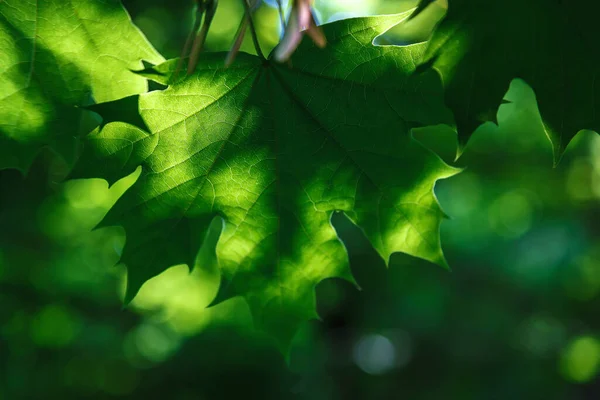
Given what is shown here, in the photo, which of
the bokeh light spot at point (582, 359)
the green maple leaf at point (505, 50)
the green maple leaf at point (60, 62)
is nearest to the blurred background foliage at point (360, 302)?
the bokeh light spot at point (582, 359)

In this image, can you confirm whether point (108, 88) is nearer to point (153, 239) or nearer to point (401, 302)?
point (153, 239)

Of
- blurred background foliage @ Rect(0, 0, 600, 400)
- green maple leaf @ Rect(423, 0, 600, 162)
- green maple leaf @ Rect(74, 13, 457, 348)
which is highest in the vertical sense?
green maple leaf @ Rect(423, 0, 600, 162)

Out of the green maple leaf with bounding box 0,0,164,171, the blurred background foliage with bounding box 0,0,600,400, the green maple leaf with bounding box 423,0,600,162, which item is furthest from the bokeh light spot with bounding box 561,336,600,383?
the green maple leaf with bounding box 0,0,164,171

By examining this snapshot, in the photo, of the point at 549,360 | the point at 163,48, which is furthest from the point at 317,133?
the point at 549,360

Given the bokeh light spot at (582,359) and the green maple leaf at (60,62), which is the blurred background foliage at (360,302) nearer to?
the bokeh light spot at (582,359)

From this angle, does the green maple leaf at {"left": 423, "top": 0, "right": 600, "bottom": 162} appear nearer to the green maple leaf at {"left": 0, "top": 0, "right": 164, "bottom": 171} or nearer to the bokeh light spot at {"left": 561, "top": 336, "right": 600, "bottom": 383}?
the green maple leaf at {"left": 0, "top": 0, "right": 164, "bottom": 171}

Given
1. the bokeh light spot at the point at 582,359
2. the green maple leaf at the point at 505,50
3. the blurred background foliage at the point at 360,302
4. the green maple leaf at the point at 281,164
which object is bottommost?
the bokeh light spot at the point at 582,359

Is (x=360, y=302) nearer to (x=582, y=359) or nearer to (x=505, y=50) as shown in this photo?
(x=582, y=359)
